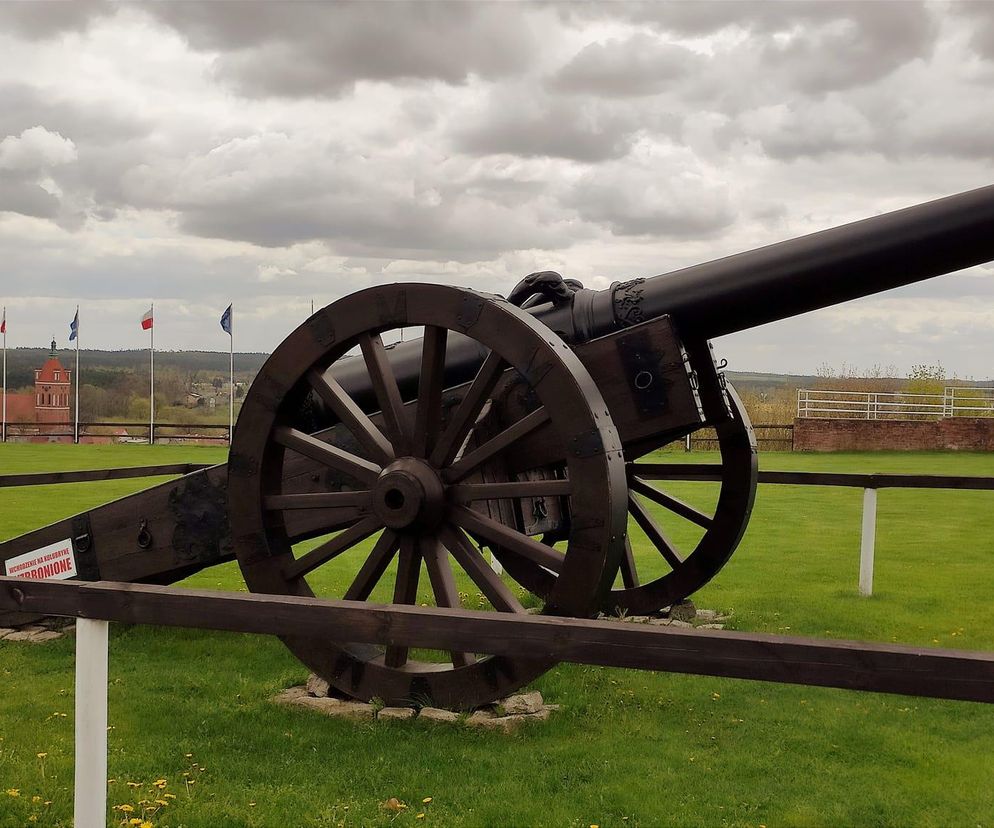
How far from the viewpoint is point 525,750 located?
13.3 ft

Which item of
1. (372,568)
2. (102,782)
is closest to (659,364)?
(372,568)

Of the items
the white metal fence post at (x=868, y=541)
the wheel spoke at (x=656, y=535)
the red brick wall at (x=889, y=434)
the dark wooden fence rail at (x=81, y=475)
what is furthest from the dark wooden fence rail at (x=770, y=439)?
the wheel spoke at (x=656, y=535)

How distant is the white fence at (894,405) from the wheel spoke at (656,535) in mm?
20280

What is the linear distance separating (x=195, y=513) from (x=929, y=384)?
111 feet

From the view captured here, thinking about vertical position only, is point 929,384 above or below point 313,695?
above

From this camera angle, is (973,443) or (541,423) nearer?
(541,423)

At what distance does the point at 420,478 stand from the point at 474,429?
0.54 meters

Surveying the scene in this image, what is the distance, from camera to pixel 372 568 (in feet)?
14.4

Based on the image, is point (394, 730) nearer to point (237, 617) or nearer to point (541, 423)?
point (541, 423)

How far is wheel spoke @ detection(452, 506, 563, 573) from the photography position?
13.3 feet

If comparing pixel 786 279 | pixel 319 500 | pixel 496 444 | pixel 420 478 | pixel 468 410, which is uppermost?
pixel 786 279

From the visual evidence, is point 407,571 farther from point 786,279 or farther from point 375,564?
point 786,279

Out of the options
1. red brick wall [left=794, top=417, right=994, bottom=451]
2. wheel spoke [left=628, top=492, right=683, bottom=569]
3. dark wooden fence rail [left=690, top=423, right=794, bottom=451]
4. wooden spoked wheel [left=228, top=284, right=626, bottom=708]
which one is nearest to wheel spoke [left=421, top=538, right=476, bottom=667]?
wooden spoked wheel [left=228, top=284, right=626, bottom=708]

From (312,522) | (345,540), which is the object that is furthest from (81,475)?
(345,540)
